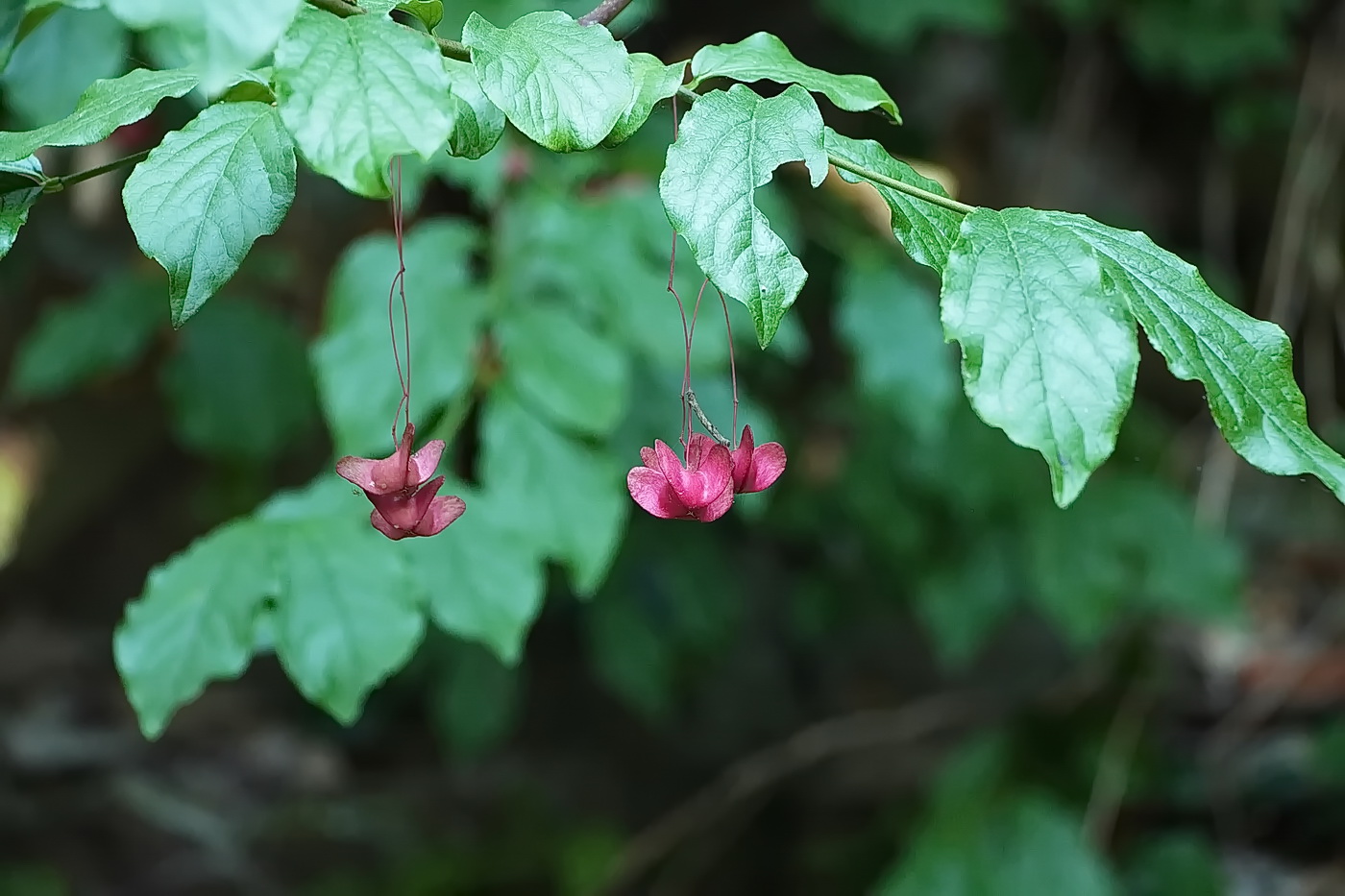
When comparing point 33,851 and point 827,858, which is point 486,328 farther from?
point 33,851

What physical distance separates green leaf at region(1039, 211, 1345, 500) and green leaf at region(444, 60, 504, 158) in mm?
234

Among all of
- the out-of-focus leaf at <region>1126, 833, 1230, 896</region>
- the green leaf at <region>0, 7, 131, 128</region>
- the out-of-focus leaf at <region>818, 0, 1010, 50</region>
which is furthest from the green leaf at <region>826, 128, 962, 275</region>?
the out-of-focus leaf at <region>1126, 833, 1230, 896</region>

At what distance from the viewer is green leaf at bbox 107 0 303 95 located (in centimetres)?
37

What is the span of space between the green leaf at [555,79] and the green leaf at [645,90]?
10mm

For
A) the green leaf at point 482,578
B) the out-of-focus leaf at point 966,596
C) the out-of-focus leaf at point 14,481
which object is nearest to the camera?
the green leaf at point 482,578

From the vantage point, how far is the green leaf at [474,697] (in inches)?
75.5

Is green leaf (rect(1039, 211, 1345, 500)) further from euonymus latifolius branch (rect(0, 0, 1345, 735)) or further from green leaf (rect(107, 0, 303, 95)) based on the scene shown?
green leaf (rect(107, 0, 303, 95))

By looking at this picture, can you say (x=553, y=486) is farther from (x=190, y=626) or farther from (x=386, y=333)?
(x=190, y=626)

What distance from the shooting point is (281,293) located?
247cm

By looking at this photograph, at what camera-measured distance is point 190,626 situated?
92cm

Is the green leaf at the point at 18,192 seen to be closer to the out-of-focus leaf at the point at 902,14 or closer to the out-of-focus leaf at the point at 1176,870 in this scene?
the out-of-focus leaf at the point at 902,14

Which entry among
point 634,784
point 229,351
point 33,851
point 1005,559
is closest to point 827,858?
point 634,784

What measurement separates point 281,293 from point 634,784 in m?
1.25

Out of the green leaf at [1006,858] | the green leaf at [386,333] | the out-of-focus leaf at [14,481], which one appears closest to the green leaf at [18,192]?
the green leaf at [386,333]
